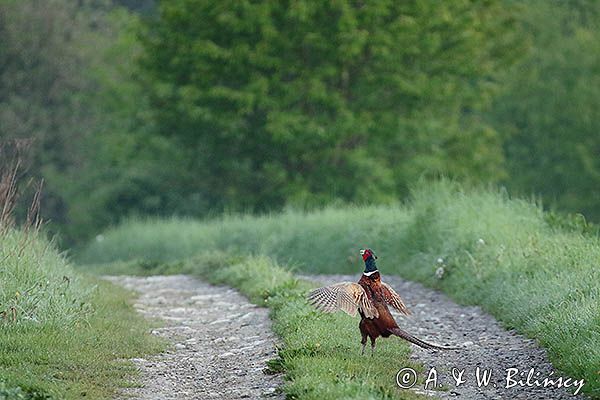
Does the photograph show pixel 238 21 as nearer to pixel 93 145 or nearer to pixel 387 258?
pixel 387 258

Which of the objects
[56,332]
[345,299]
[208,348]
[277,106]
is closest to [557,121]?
[277,106]

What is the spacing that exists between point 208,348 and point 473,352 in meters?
2.46

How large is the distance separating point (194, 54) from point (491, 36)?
10150 millimetres

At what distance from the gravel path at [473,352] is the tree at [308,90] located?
1277cm

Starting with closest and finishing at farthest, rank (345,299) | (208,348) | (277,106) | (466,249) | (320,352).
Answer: (345,299) → (320,352) → (208,348) → (466,249) → (277,106)

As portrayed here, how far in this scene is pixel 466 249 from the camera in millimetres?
12898

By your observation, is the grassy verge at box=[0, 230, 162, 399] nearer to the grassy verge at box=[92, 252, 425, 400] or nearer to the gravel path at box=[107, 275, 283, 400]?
the gravel path at box=[107, 275, 283, 400]

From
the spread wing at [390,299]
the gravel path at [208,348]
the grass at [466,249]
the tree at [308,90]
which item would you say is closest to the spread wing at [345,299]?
the spread wing at [390,299]

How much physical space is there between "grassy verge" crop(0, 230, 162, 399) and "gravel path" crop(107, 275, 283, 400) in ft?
0.88

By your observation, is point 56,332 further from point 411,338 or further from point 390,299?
point 411,338

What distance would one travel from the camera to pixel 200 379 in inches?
299

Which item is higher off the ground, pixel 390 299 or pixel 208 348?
pixel 390 299

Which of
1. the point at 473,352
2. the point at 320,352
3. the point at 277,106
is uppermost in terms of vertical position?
the point at 320,352

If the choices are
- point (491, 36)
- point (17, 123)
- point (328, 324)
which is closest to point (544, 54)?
point (491, 36)
